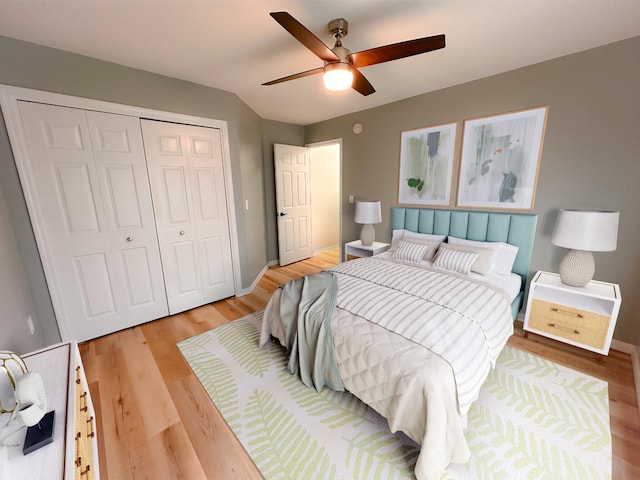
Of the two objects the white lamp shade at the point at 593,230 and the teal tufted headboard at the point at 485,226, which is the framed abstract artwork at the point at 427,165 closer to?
the teal tufted headboard at the point at 485,226

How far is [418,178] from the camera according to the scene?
3.17 meters

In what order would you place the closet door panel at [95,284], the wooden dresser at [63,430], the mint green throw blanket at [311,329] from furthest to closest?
1. the closet door panel at [95,284]
2. the mint green throw blanket at [311,329]
3. the wooden dresser at [63,430]

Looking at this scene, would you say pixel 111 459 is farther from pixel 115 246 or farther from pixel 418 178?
pixel 418 178

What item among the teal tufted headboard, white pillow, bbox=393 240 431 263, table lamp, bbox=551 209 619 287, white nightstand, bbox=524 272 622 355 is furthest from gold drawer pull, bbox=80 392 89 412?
table lamp, bbox=551 209 619 287

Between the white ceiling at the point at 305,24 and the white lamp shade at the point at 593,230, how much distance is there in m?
1.29

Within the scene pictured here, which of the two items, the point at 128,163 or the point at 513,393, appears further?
the point at 128,163

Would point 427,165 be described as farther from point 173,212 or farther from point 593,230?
point 173,212

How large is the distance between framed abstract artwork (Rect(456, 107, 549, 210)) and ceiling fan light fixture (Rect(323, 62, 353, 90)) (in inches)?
68.2

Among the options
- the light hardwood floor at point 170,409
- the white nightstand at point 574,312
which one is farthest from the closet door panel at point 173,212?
the white nightstand at point 574,312

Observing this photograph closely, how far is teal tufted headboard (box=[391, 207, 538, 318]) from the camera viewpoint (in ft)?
8.02

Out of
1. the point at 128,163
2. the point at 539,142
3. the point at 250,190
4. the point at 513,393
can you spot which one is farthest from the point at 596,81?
the point at 128,163

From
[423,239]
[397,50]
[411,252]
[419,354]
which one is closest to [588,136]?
[423,239]

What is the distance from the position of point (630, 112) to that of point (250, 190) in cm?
372

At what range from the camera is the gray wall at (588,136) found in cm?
196
